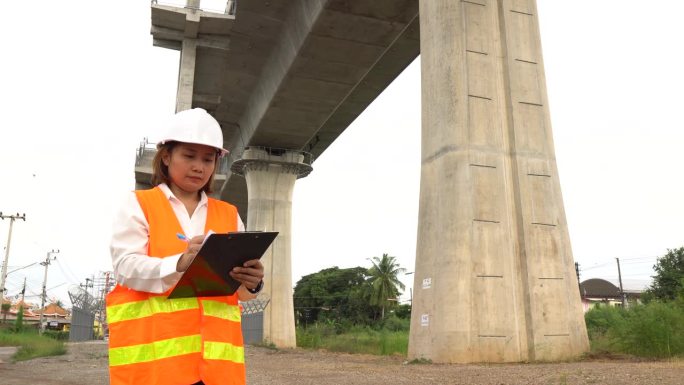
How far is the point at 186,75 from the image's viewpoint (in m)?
23.6

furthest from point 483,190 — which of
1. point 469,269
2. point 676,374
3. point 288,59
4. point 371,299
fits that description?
point 371,299

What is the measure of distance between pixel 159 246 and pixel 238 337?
1.66 ft

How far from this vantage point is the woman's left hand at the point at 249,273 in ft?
7.68

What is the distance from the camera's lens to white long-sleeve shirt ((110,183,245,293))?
2227 mm

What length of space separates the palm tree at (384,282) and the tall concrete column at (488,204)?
54.5 m

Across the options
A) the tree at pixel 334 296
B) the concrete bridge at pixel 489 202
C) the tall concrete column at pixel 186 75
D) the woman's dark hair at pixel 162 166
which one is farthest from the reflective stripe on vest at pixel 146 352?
the tree at pixel 334 296

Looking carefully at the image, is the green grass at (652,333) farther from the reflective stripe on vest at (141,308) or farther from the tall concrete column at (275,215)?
the tall concrete column at (275,215)

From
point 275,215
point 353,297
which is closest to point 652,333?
point 275,215

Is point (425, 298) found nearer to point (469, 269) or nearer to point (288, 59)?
point (469, 269)

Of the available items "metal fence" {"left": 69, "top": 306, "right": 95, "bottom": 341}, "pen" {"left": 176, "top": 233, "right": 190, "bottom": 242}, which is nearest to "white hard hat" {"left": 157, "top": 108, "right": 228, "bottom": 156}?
"pen" {"left": 176, "top": 233, "right": 190, "bottom": 242}

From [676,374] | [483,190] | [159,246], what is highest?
[483,190]

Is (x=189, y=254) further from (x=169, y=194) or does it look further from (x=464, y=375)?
(x=464, y=375)

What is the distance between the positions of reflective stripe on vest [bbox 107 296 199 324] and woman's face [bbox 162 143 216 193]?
510 mm

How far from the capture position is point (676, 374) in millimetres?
7750
